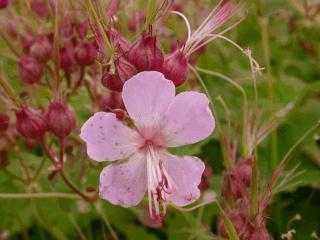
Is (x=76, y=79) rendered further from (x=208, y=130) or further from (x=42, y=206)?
(x=208, y=130)

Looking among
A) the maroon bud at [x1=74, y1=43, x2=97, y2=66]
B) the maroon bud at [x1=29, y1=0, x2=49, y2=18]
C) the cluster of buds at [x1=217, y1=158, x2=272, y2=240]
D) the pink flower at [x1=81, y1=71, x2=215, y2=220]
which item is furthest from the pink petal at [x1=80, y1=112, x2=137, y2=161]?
the maroon bud at [x1=29, y1=0, x2=49, y2=18]

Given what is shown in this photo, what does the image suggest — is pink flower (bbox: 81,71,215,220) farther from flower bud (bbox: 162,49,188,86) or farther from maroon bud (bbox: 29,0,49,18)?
maroon bud (bbox: 29,0,49,18)

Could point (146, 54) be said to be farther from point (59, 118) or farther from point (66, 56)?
point (66, 56)

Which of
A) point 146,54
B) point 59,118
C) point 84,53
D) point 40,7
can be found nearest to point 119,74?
point 146,54

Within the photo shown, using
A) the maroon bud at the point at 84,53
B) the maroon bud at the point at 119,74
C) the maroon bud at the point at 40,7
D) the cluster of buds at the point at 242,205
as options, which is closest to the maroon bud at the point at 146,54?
the maroon bud at the point at 119,74

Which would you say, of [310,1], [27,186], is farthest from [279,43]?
[27,186]

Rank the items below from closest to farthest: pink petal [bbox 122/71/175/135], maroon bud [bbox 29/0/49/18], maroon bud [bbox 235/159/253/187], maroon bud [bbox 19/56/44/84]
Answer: pink petal [bbox 122/71/175/135]
maroon bud [bbox 235/159/253/187]
maroon bud [bbox 19/56/44/84]
maroon bud [bbox 29/0/49/18]
